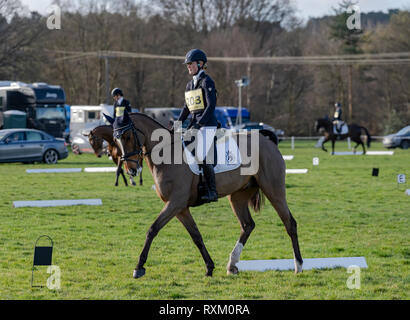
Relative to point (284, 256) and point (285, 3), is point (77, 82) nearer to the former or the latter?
point (285, 3)

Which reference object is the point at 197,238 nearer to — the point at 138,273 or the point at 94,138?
the point at 138,273

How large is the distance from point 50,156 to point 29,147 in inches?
48.0

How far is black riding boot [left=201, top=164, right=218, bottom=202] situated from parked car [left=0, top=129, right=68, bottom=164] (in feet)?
75.2

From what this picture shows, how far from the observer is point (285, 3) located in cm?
6700

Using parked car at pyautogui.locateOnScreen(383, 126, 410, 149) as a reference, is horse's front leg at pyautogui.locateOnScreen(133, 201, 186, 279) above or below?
above

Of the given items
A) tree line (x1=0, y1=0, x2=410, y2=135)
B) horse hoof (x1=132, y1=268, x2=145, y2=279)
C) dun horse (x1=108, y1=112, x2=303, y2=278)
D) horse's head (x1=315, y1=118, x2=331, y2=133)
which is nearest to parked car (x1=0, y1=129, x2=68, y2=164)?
horse's head (x1=315, y1=118, x2=331, y2=133)

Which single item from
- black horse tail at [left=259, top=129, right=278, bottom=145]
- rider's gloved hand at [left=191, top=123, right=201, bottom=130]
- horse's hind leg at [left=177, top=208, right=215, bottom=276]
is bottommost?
horse's hind leg at [left=177, top=208, right=215, bottom=276]

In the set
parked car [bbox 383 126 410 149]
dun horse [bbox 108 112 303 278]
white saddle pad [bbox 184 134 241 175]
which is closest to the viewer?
dun horse [bbox 108 112 303 278]

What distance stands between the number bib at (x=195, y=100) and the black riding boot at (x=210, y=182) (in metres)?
0.78

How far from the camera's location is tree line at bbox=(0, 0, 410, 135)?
60312 mm

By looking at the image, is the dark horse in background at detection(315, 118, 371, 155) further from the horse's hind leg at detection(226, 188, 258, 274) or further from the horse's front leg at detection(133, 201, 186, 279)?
the horse's front leg at detection(133, 201, 186, 279)

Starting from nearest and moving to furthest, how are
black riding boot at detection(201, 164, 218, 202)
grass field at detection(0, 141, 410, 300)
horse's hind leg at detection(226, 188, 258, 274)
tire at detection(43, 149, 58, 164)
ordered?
grass field at detection(0, 141, 410, 300) < black riding boot at detection(201, 164, 218, 202) < horse's hind leg at detection(226, 188, 258, 274) < tire at detection(43, 149, 58, 164)

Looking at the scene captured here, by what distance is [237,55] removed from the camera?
2640 inches

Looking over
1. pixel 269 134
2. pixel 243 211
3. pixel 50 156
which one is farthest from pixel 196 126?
pixel 50 156
